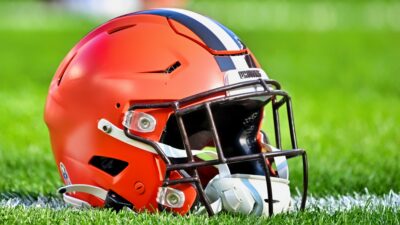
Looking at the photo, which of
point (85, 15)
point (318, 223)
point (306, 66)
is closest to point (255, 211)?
point (318, 223)

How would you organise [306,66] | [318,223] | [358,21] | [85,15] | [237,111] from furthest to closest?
[85,15] → [358,21] → [306,66] → [237,111] → [318,223]

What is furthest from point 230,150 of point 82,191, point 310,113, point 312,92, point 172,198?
point 312,92

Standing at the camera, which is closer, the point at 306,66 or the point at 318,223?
the point at 318,223

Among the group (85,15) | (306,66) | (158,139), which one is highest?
(158,139)

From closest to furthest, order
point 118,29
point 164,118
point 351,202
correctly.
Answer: point 164,118 < point 118,29 < point 351,202

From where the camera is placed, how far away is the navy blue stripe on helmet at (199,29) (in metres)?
3.71

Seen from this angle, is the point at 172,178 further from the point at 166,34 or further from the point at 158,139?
the point at 166,34

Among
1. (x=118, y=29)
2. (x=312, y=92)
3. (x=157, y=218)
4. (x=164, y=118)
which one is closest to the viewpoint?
(x=157, y=218)

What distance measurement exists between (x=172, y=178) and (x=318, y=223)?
585 millimetres

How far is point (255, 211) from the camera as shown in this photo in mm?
3732

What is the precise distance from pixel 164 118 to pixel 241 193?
0.42 metres

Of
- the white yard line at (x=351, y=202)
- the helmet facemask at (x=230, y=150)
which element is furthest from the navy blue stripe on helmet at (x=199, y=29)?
the white yard line at (x=351, y=202)

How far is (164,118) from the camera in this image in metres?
3.63

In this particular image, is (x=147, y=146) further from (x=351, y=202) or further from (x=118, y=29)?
(x=351, y=202)
